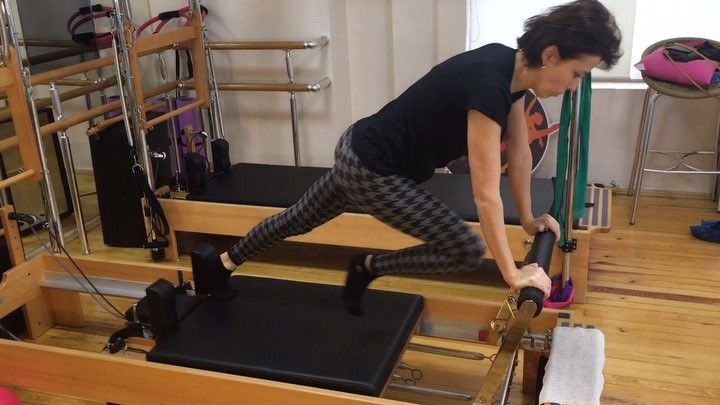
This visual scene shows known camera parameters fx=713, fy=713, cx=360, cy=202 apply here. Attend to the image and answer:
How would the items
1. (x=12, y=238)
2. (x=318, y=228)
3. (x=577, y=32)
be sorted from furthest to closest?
(x=318, y=228), (x=12, y=238), (x=577, y=32)

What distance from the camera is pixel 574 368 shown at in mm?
1847

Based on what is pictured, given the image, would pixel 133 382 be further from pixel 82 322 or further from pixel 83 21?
pixel 83 21

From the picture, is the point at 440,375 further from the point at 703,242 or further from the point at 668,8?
the point at 668,8

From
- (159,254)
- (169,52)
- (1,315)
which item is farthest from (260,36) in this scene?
(1,315)

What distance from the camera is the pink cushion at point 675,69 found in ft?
10.4

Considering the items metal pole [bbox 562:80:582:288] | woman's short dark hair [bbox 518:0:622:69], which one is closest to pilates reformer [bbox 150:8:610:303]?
metal pole [bbox 562:80:582:288]

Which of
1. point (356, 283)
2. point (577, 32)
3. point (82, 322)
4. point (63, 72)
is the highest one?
point (577, 32)

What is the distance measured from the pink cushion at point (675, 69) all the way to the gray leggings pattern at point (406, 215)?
6.12 ft

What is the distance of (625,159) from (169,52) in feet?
8.73

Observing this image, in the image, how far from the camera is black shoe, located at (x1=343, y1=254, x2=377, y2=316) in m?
2.07

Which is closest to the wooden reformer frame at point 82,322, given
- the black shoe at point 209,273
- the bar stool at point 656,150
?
the black shoe at point 209,273

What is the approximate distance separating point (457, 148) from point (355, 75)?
2.38 m

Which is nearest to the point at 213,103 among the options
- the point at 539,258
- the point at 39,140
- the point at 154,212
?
the point at 154,212

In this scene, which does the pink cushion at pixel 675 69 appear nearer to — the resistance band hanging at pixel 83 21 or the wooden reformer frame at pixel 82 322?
the wooden reformer frame at pixel 82 322
